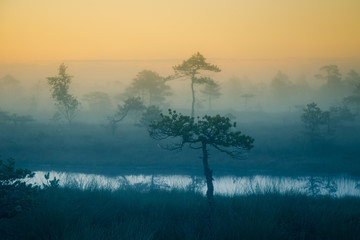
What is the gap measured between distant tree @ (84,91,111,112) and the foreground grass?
6796cm

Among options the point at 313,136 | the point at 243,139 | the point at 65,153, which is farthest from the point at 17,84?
the point at 243,139

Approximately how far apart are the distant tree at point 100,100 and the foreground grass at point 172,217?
6796cm

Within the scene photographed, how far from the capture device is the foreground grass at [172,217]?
6.30 m

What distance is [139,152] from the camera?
29562mm

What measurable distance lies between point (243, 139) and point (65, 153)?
86.2ft

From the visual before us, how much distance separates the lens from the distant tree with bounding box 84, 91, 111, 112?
74.2 meters

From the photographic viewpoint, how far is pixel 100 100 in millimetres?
78875

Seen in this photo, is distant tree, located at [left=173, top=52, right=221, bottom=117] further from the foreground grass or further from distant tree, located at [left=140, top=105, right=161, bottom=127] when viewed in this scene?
the foreground grass

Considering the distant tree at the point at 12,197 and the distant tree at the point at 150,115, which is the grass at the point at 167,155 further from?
the distant tree at the point at 12,197

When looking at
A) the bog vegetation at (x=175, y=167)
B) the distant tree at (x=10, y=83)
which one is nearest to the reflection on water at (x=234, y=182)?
the bog vegetation at (x=175, y=167)

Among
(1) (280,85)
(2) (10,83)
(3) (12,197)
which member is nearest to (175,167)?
(3) (12,197)

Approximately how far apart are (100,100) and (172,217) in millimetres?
75359

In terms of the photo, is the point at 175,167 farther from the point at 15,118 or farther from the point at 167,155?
the point at 15,118

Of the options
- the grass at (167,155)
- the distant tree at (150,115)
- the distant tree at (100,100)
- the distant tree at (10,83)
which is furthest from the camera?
the distant tree at (10,83)
